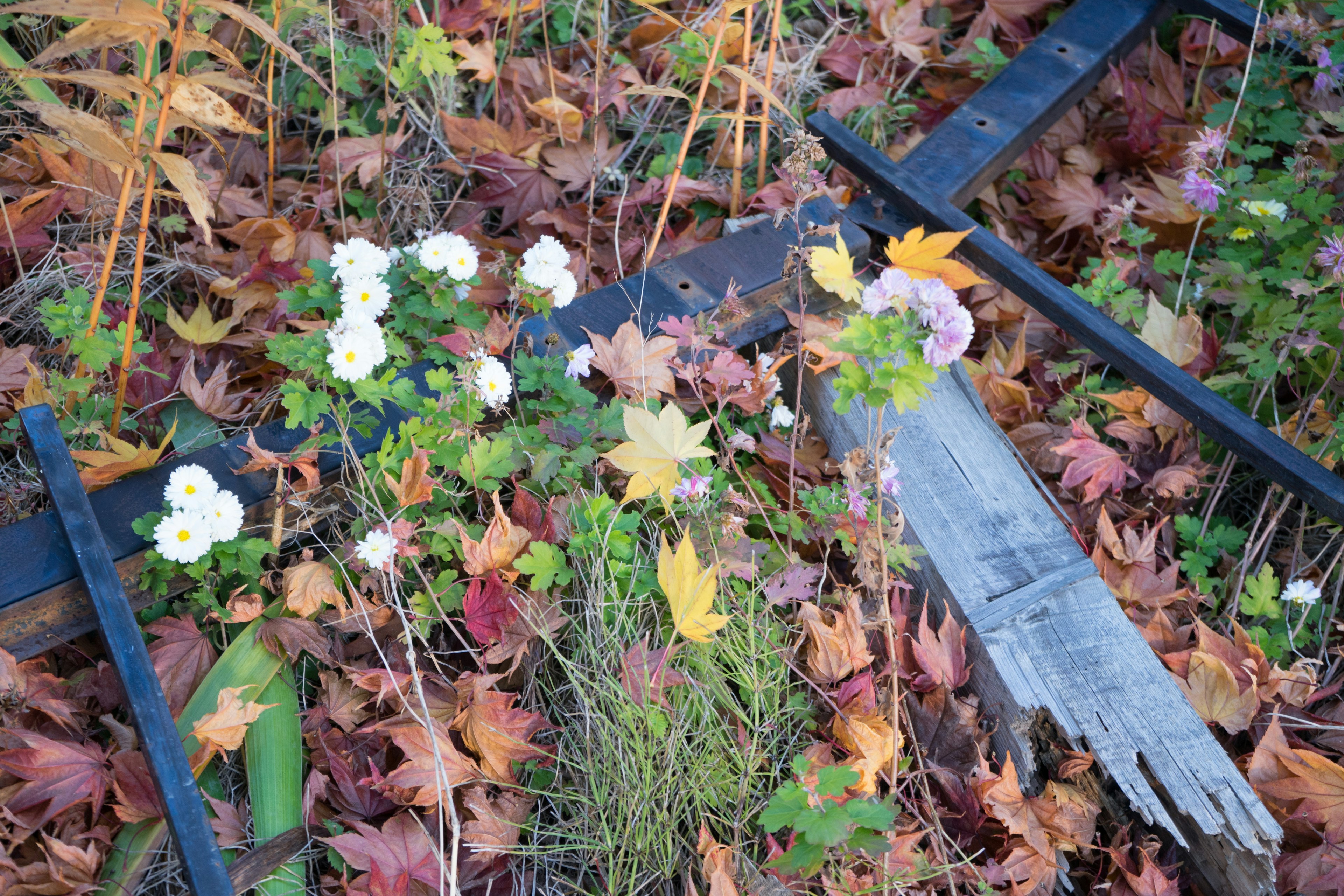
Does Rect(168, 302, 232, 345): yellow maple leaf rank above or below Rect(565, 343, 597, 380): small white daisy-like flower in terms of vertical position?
below

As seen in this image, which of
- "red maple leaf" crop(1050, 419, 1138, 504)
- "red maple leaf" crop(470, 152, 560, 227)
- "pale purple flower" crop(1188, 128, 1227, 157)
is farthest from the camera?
"red maple leaf" crop(470, 152, 560, 227)

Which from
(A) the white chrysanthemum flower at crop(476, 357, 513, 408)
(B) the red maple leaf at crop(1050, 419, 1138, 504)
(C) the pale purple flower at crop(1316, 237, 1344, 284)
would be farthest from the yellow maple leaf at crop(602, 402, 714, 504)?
(C) the pale purple flower at crop(1316, 237, 1344, 284)

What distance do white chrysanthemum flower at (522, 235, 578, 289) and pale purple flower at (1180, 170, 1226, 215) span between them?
4.94ft

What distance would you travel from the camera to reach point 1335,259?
74.6 inches

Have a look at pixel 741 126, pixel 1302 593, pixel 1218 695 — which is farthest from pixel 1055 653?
pixel 741 126

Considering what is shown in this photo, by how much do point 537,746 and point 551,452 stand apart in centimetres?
53

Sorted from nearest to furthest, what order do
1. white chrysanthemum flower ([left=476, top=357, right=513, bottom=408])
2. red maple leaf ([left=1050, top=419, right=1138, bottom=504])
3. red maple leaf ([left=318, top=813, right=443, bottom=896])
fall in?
red maple leaf ([left=318, top=813, right=443, bottom=896])
white chrysanthemum flower ([left=476, top=357, right=513, bottom=408])
red maple leaf ([left=1050, top=419, right=1138, bottom=504])

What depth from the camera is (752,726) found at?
1.55m

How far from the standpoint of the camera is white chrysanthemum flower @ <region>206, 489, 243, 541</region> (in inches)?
59.1

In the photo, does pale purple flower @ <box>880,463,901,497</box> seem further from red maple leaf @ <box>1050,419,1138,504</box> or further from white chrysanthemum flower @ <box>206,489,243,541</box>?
white chrysanthemum flower @ <box>206,489,243,541</box>

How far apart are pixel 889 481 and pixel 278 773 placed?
45.0 inches

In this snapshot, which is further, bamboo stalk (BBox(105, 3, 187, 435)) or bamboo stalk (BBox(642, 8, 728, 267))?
bamboo stalk (BBox(642, 8, 728, 267))

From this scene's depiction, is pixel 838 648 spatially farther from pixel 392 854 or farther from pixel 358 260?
pixel 358 260

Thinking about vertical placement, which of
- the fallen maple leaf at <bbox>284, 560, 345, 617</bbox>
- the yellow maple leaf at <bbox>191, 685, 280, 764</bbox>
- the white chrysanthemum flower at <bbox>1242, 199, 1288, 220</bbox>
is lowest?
the yellow maple leaf at <bbox>191, 685, 280, 764</bbox>
